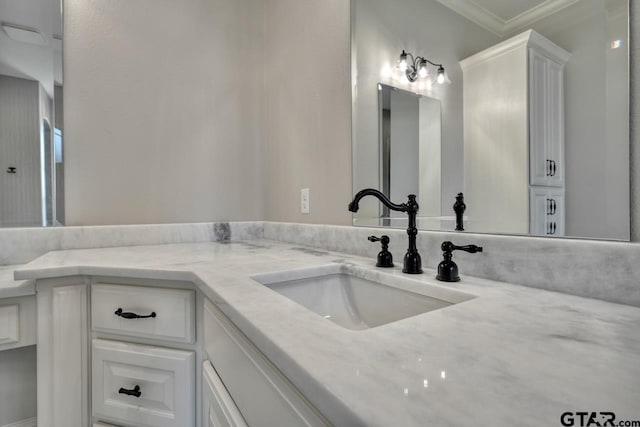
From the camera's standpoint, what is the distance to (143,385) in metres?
0.87

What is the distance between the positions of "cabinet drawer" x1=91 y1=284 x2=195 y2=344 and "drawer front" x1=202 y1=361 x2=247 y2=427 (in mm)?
137

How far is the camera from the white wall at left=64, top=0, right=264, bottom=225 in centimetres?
138

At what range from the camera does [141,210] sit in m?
1.50

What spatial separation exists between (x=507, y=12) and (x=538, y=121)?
29cm

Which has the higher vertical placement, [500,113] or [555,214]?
[500,113]

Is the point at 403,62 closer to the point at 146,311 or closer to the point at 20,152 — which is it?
the point at 146,311

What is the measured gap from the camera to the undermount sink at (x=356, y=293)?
2.33 feet

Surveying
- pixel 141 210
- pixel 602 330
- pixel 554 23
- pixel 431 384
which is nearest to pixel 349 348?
pixel 431 384

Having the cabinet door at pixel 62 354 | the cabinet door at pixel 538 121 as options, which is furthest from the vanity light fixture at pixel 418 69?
the cabinet door at pixel 62 354

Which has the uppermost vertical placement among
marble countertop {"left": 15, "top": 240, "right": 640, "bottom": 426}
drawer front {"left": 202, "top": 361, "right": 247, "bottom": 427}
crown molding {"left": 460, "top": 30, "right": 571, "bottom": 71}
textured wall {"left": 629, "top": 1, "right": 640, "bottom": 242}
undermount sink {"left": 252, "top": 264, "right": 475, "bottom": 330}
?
crown molding {"left": 460, "top": 30, "right": 571, "bottom": 71}

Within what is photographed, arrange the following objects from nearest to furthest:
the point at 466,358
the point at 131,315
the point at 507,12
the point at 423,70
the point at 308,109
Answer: the point at 466,358 < the point at 507,12 < the point at 131,315 < the point at 423,70 < the point at 308,109

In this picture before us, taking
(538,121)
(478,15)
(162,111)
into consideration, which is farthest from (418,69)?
(162,111)

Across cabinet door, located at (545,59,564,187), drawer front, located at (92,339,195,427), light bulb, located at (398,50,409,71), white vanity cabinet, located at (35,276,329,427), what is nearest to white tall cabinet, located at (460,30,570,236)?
cabinet door, located at (545,59,564,187)

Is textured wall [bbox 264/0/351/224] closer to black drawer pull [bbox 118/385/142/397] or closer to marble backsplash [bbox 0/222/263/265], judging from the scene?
marble backsplash [bbox 0/222/263/265]
